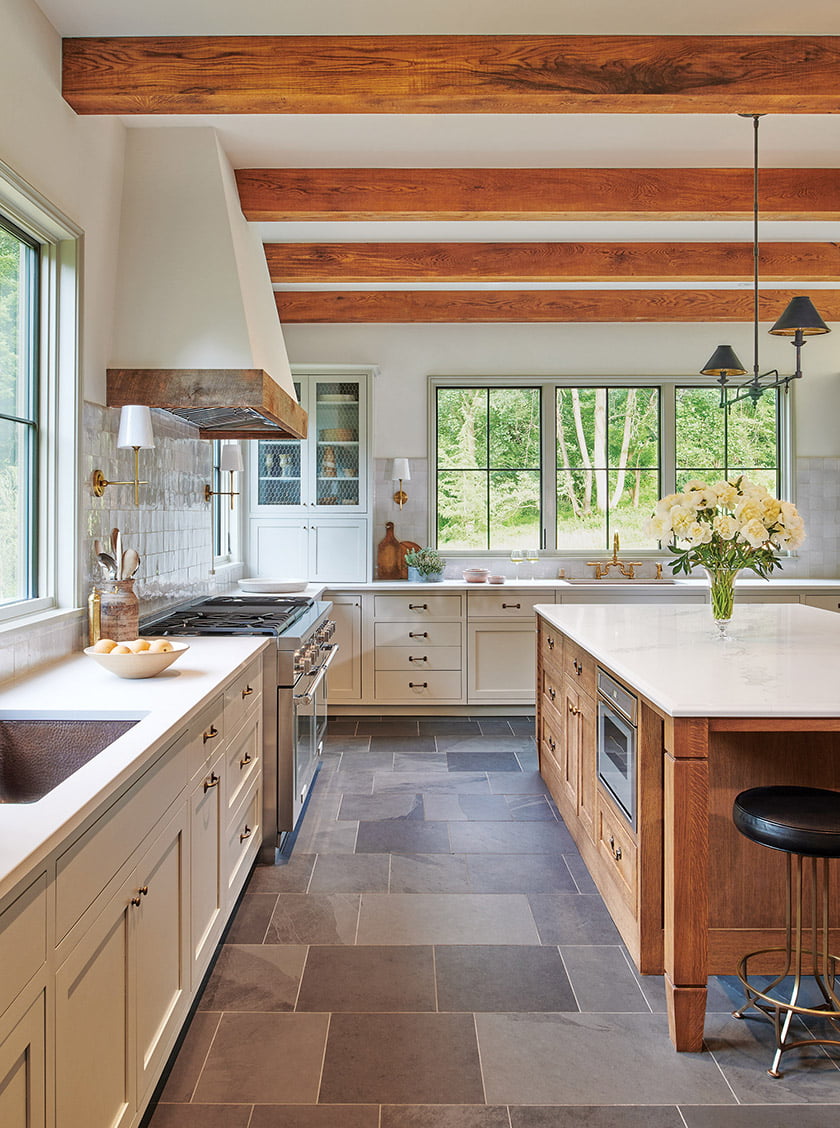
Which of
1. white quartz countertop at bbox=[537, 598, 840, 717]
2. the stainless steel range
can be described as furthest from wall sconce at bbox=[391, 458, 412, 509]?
the stainless steel range

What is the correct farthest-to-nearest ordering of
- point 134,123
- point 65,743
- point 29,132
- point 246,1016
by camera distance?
point 134,123 → point 29,132 → point 246,1016 → point 65,743

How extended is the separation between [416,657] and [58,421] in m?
3.21

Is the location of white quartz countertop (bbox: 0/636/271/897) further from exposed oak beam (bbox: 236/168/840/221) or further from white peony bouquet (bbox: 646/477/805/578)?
exposed oak beam (bbox: 236/168/840/221)

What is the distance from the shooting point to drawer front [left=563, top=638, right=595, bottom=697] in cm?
320

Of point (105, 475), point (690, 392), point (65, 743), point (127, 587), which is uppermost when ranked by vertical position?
point (690, 392)

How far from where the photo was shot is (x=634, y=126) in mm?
3438

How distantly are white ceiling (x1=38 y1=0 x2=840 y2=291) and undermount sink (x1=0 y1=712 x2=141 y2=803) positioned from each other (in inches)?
86.3

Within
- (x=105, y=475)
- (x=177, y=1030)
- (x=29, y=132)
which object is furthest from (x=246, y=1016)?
(x=29, y=132)

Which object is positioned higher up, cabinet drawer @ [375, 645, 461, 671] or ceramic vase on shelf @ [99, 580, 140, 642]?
ceramic vase on shelf @ [99, 580, 140, 642]

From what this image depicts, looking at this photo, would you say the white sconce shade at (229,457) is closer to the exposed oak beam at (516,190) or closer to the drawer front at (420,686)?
the exposed oak beam at (516,190)

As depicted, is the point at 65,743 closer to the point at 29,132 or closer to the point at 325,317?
the point at 29,132

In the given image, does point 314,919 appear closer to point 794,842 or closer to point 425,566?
point 794,842

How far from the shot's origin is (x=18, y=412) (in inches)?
108

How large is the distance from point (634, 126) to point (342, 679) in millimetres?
3679
